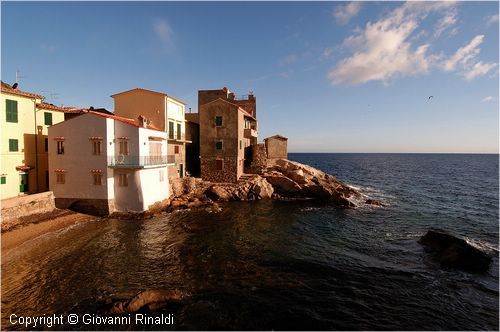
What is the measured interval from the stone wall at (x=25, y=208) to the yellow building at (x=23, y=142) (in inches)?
107

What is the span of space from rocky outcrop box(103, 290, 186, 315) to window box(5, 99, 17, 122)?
2371 centimetres

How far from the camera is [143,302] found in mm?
12867

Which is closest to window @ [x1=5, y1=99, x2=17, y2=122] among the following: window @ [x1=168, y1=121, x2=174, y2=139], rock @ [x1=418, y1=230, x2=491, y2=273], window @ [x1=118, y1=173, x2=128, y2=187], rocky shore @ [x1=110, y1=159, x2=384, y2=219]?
window @ [x1=118, y1=173, x2=128, y2=187]

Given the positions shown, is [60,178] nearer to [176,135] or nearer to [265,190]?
[176,135]

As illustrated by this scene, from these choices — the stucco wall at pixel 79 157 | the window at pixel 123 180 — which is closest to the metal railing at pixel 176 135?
the window at pixel 123 180

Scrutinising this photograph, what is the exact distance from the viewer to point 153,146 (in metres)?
29.8

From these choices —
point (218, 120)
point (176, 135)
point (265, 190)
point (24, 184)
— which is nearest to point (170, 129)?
point (176, 135)

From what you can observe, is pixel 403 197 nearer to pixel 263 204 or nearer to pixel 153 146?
pixel 263 204

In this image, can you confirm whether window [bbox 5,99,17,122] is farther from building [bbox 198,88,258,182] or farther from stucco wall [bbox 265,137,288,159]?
stucco wall [bbox 265,137,288,159]

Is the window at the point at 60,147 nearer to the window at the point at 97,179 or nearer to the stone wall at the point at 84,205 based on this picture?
the window at the point at 97,179

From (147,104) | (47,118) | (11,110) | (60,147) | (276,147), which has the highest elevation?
(147,104)

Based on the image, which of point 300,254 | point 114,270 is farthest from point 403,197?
point 114,270

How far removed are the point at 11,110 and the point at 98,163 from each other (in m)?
9.72

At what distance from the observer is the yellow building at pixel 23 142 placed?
80.8 ft
